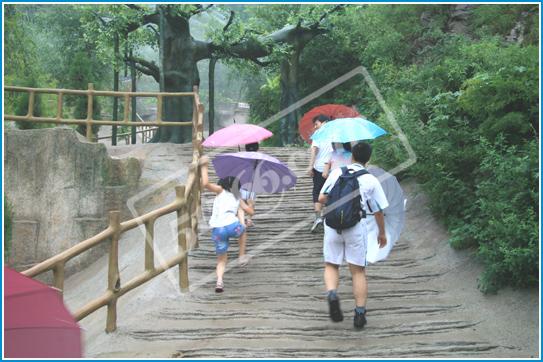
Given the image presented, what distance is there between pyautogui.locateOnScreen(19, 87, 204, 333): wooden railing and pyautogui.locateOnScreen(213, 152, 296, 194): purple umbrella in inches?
14.4

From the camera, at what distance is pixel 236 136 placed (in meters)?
9.11

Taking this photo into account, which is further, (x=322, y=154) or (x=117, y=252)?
(x=322, y=154)

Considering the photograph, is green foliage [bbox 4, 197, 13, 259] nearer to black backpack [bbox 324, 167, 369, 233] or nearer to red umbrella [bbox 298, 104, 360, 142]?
red umbrella [bbox 298, 104, 360, 142]

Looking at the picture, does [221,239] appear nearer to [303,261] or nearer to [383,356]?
[303,261]

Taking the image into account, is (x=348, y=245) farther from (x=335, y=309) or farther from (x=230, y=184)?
(x=230, y=184)

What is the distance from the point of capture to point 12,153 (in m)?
12.2

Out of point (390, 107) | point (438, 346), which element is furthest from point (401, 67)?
point (438, 346)

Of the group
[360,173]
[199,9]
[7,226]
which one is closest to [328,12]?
[199,9]

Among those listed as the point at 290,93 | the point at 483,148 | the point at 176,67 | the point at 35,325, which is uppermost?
the point at 176,67

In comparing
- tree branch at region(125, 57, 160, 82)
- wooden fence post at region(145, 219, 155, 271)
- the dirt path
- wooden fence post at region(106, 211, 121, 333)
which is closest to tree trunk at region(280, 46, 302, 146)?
tree branch at region(125, 57, 160, 82)

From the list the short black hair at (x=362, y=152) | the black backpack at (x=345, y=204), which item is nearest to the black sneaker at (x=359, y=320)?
the black backpack at (x=345, y=204)

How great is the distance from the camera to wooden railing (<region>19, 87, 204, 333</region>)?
601 centimetres

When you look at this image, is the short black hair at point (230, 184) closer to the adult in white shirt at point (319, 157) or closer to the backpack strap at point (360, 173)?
the adult in white shirt at point (319, 157)

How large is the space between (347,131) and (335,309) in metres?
2.06
